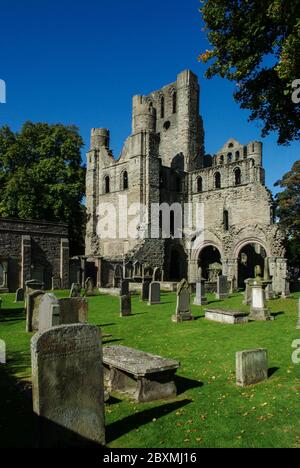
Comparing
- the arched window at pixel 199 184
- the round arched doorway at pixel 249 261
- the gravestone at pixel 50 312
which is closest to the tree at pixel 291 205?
the round arched doorway at pixel 249 261

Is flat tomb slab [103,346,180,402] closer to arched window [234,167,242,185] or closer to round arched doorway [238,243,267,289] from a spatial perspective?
arched window [234,167,242,185]

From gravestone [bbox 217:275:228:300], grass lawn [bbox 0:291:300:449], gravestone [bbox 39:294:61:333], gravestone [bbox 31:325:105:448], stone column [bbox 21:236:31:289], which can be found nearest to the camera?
gravestone [bbox 31:325:105:448]

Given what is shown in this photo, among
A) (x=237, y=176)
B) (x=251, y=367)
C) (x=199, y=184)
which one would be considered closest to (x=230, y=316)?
(x=251, y=367)

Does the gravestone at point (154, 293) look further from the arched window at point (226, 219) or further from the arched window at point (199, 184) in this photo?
the arched window at point (199, 184)

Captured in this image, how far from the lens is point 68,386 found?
4258 millimetres

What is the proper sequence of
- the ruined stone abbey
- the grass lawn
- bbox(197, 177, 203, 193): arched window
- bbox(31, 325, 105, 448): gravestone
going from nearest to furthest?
bbox(31, 325, 105, 448): gravestone
the grass lawn
the ruined stone abbey
bbox(197, 177, 203, 193): arched window

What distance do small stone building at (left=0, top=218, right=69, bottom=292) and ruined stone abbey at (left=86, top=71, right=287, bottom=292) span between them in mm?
3629

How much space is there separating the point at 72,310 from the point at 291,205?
81.4 feet

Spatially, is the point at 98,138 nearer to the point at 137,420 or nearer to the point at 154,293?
the point at 154,293

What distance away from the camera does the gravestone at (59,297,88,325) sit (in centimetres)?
1008

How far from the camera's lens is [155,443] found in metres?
4.55

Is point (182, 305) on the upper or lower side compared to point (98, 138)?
lower

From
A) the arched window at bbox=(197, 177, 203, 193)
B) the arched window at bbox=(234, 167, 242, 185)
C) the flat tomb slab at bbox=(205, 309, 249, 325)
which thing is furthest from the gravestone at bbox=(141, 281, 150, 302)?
the arched window at bbox=(197, 177, 203, 193)

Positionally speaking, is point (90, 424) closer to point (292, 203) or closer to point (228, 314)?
point (228, 314)
